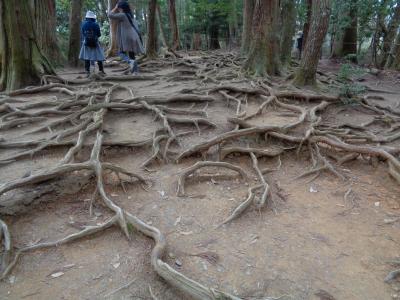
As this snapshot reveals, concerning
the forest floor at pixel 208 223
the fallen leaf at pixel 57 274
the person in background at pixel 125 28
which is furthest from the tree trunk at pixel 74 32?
the fallen leaf at pixel 57 274

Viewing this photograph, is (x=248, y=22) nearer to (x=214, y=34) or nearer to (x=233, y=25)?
(x=233, y=25)

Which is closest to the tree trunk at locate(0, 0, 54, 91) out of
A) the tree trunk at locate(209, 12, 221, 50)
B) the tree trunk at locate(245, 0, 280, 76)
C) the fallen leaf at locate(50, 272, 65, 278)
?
the tree trunk at locate(245, 0, 280, 76)

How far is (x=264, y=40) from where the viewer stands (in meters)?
8.77

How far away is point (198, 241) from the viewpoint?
322 centimetres

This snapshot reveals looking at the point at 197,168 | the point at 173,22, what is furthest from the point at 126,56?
the point at 173,22

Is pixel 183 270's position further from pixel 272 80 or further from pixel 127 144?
pixel 272 80

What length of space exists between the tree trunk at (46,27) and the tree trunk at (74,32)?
1.35 feet

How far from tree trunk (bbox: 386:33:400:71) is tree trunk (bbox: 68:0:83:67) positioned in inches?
398

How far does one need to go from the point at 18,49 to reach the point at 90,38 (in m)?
1.99

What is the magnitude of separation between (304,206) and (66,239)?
2.39 metres

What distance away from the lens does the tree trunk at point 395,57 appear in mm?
11829

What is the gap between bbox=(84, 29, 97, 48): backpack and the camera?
888cm

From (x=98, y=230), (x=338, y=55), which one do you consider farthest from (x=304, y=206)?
(x=338, y=55)

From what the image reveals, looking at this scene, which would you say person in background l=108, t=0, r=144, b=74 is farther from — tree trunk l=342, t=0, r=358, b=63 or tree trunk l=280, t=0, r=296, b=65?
tree trunk l=342, t=0, r=358, b=63
